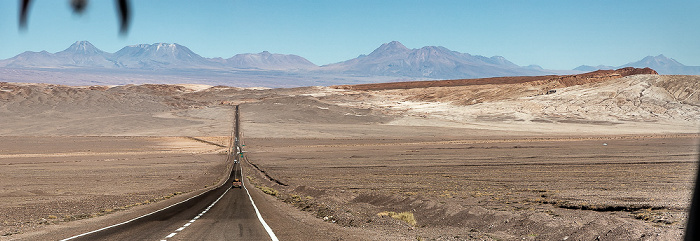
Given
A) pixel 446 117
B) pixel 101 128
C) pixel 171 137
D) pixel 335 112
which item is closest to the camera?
pixel 171 137

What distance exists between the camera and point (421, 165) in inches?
1946

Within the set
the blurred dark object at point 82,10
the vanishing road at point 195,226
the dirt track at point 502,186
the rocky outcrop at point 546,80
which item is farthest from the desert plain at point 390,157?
the blurred dark object at point 82,10

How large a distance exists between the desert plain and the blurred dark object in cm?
321

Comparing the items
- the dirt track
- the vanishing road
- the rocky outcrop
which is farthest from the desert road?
the rocky outcrop

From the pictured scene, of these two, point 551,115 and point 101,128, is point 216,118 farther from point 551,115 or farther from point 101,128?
point 551,115

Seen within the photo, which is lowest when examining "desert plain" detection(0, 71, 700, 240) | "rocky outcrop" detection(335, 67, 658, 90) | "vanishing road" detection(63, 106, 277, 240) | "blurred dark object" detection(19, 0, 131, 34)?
"desert plain" detection(0, 71, 700, 240)

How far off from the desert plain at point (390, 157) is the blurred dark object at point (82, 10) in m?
3.21

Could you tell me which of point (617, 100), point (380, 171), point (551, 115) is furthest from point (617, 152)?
point (617, 100)

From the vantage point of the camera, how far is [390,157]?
5919 centimetres

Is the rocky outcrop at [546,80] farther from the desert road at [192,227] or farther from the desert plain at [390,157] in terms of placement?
the desert road at [192,227]

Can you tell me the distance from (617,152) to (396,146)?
2824 centimetres

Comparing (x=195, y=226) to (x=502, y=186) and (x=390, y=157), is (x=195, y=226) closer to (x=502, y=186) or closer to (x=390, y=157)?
(x=502, y=186)

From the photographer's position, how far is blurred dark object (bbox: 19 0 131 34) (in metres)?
2.40

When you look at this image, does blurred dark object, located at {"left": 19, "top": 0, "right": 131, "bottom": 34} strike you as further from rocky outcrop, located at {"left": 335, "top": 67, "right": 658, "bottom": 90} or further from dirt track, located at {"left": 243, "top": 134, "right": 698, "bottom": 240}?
rocky outcrop, located at {"left": 335, "top": 67, "right": 658, "bottom": 90}
